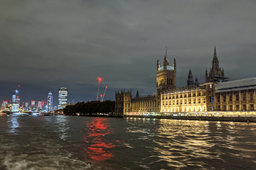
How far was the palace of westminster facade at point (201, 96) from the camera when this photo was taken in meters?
111

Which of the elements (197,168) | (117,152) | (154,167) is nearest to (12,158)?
(117,152)

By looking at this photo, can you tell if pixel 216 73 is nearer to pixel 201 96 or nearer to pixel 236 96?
pixel 201 96

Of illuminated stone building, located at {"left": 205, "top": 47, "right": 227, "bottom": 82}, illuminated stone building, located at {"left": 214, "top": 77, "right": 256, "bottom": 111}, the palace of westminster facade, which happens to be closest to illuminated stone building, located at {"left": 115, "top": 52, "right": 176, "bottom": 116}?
the palace of westminster facade

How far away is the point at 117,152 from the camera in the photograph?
2464 centimetres

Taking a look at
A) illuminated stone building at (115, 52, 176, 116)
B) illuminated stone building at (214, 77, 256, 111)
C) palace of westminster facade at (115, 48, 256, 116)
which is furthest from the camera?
illuminated stone building at (115, 52, 176, 116)

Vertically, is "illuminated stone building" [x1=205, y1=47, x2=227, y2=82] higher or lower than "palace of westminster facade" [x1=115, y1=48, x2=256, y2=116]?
higher

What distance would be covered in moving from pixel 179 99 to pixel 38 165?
440ft

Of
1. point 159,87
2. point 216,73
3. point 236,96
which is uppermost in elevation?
point 216,73

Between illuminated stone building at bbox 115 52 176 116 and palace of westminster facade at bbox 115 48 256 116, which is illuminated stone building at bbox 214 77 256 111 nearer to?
palace of westminster facade at bbox 115 48 256 116

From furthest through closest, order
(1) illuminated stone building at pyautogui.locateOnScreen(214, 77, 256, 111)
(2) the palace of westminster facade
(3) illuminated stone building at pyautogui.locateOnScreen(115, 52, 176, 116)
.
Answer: (3) illuminated stone building at pyautogui.locateOnScreen(115, 52, 176, 116) → (2) the palace of westminster facade → (1) illuminated stone building at pyautogui.locateOnScreen(214, 77, 256, 111)

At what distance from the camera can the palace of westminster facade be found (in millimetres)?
111062

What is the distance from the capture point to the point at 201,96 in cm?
13200

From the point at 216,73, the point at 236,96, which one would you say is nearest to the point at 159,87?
the point at 216,73

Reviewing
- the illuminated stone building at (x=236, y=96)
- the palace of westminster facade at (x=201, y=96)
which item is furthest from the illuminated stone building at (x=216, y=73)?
the illuminated stone building at (x=236, y=96)
